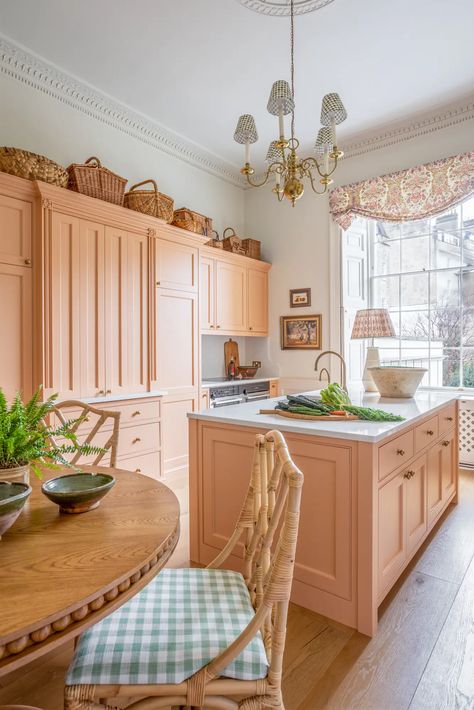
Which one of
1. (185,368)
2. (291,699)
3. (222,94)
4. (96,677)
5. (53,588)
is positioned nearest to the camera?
(53,588)

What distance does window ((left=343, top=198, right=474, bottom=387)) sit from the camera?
3.96 metres

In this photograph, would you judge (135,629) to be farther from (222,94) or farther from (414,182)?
(414,182)

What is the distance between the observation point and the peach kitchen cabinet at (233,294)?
13.5ft

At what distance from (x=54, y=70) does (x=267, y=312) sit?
3.06 meters

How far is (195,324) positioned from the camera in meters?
3.85

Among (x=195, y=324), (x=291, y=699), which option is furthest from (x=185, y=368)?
(x=291, y=699)

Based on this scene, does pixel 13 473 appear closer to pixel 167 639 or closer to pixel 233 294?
pixel 167 639

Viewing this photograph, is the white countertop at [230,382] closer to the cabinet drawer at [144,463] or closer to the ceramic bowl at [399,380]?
the cabinet drawer at [144,463]

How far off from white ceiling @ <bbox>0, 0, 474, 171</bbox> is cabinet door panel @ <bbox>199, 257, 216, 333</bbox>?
4.46ft

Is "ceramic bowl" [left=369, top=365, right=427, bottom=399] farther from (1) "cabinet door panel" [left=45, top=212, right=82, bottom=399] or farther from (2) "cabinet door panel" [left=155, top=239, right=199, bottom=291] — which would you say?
(1) "cabinet door panel" [left=45, top=212, right=82, bottom=399]

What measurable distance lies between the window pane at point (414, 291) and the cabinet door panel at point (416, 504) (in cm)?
238

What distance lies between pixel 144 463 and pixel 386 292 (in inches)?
120

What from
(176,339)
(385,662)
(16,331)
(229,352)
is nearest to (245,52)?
(176,339)

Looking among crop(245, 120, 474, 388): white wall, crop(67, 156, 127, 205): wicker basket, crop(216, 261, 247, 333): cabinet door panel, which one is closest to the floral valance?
crop(245, 120, 474, 388): white wall
